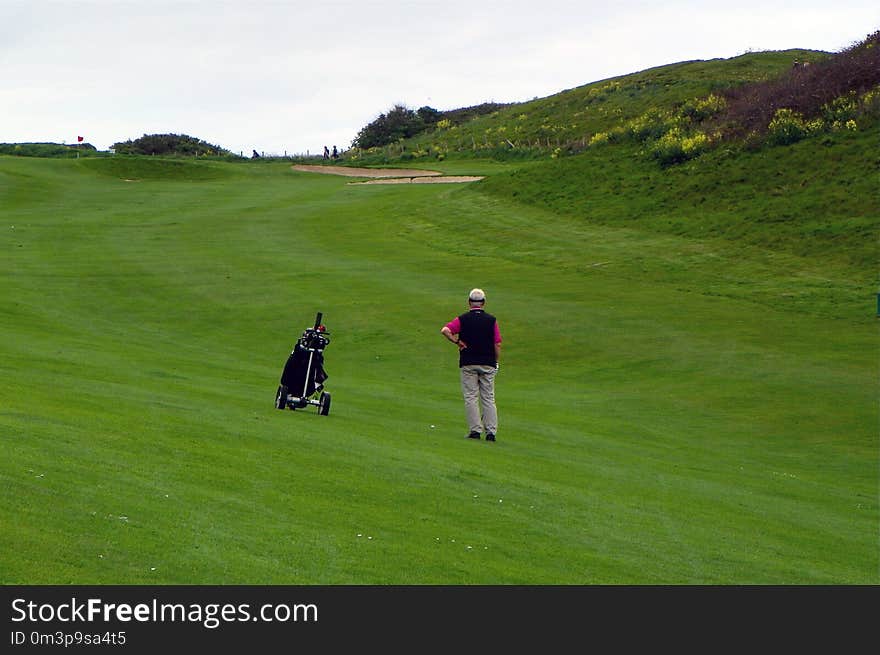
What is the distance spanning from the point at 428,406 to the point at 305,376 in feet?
11.2

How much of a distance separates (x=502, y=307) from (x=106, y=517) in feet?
78.4

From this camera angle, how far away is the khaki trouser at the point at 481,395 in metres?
18.2

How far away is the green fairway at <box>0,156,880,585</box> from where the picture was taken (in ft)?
34.3

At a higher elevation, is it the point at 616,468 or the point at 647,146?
the point at 647,146

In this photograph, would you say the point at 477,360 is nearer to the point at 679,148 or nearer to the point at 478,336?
the point at 478,336

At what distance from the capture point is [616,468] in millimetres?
16828

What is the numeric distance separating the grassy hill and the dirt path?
33.1 ft

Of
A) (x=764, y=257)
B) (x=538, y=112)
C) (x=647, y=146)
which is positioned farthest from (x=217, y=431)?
(x=538, y=112)

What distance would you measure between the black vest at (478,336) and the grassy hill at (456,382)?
123cm

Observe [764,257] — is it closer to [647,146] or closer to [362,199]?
[647,146]

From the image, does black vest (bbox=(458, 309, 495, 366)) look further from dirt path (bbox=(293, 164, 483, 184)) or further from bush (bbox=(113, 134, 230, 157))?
bush (bbox=(113, 134, 230, 157))

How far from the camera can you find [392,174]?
259 feet

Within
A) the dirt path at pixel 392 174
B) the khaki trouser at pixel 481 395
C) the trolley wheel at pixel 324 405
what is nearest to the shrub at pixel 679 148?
the dirt path at pixel 392 174
